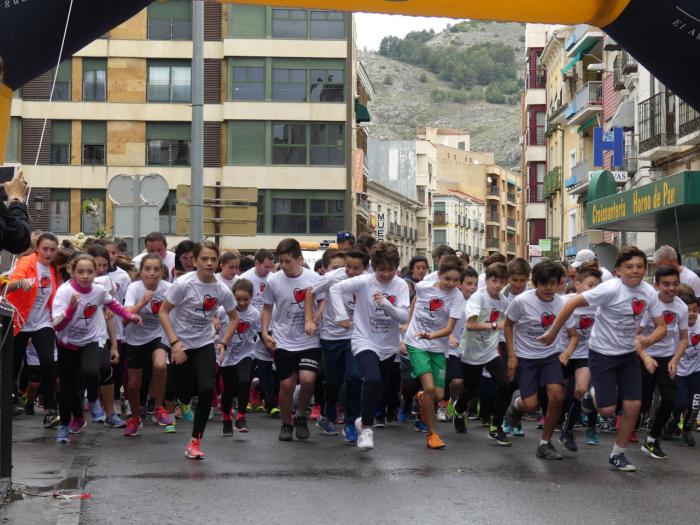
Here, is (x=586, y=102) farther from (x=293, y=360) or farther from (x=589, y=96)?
(x=293, y=360)

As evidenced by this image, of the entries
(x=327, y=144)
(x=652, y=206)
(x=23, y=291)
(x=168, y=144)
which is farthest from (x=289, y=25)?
(x=23, y=291)

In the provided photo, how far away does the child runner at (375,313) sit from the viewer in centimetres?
1159

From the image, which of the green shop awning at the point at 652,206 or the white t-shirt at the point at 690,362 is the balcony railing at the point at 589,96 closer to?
the green shop awning at the point at 652,206

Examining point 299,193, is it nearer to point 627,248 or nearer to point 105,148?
point 105,148

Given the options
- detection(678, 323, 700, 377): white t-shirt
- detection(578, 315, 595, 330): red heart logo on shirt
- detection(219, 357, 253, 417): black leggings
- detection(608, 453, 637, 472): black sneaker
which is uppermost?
detection(578, 315, 595, 330): red heart logo on shirt

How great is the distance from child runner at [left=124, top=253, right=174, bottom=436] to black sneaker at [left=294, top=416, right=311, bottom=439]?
4.24ft

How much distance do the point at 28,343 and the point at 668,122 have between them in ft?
70.1

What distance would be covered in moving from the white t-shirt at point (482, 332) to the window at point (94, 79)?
44324 mm

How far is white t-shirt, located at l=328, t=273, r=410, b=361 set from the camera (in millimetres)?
11711

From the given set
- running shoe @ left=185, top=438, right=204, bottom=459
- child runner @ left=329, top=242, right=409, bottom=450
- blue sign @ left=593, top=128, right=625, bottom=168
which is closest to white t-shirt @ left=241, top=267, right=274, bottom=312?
child runner @ left=329, top=242, right=409, bottom=450

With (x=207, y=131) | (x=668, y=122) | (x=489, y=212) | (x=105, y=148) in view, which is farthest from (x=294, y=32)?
(x=489, y=212)

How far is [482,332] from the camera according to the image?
12.9m

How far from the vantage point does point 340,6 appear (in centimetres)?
1009

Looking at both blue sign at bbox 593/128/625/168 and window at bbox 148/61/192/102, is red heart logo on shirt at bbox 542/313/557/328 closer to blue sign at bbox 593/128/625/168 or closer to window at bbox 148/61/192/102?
blue sign at bbox 593/128/625/168
